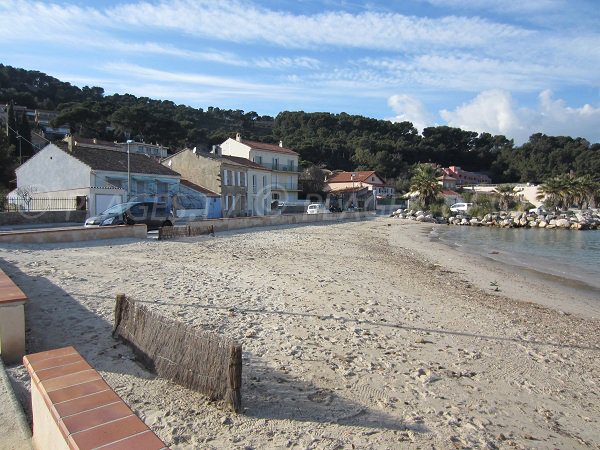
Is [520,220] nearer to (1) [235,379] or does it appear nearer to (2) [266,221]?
(2) [266,221]

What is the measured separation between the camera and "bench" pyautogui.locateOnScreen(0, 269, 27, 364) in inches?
186

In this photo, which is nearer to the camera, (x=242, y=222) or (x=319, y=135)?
(x=242, y=222)

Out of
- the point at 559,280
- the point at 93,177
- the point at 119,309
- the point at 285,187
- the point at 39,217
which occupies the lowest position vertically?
the point at 559,280

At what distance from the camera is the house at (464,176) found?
106875mm

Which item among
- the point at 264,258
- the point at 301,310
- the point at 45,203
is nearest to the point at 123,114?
the point at 45,203

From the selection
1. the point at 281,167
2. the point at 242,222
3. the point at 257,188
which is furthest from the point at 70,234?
the point at 281,167

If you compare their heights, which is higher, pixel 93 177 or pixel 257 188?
pixel 93 177

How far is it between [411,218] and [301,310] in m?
53.3

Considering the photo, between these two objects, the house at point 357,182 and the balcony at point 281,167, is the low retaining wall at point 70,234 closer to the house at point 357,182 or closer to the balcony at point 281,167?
the balcony at point 281,167

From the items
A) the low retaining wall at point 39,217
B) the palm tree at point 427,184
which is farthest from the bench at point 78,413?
the palm tree at point 427,184

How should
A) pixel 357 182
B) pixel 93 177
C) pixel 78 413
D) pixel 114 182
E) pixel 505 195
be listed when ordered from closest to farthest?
pixel 78 413 → pixel 93 177 → pixel 114 182 → pixel 505 195 → pixel 357 182

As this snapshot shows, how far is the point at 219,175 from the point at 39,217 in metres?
20.1

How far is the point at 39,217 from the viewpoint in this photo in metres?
25.6

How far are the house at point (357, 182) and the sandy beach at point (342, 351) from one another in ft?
207
